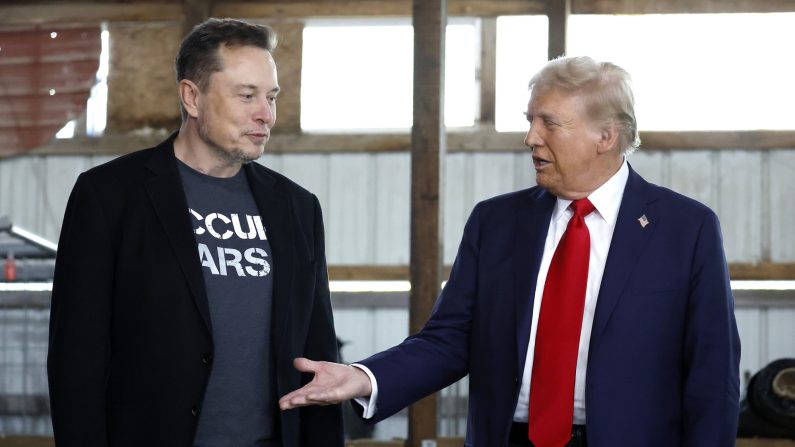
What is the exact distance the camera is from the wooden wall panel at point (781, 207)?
29.7 ft

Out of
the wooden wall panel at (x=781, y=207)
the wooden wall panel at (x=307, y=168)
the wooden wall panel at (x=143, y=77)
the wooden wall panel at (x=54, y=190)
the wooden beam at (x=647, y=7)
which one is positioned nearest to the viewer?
the wooden beam at (x=647, y=7)

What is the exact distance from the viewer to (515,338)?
252cm

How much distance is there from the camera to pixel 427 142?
5.32 meters

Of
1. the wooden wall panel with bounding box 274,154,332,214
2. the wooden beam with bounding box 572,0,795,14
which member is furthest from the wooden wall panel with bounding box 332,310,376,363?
the wooden beam with bounding box 572,0,795,14

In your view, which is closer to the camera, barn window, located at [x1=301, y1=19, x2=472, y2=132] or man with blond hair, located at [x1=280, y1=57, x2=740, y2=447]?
man with blond hair, located at [x1=280, y1=57, x2=740, y2=447]

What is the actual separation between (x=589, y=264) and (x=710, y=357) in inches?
12.7

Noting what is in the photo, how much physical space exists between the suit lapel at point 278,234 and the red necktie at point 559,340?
0.56 meters

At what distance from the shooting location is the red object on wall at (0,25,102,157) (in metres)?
9.36

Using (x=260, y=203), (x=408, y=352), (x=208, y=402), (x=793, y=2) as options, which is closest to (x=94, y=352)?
(x=208, y=402)

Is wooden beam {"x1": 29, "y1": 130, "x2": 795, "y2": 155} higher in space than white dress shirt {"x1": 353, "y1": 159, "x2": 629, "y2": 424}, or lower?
higher

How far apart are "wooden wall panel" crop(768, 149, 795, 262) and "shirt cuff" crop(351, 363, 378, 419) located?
7151mm

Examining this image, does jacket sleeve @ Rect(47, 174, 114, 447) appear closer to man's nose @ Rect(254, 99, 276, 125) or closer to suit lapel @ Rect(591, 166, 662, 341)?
man's nose @ Rect(254, 99, 276, 125)

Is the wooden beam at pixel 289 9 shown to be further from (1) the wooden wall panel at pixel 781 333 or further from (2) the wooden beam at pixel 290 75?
(1) the wooden wall panel at pixel 781 333

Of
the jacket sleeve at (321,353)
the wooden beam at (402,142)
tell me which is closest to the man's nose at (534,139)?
the jacket sleeve at (321,353)
